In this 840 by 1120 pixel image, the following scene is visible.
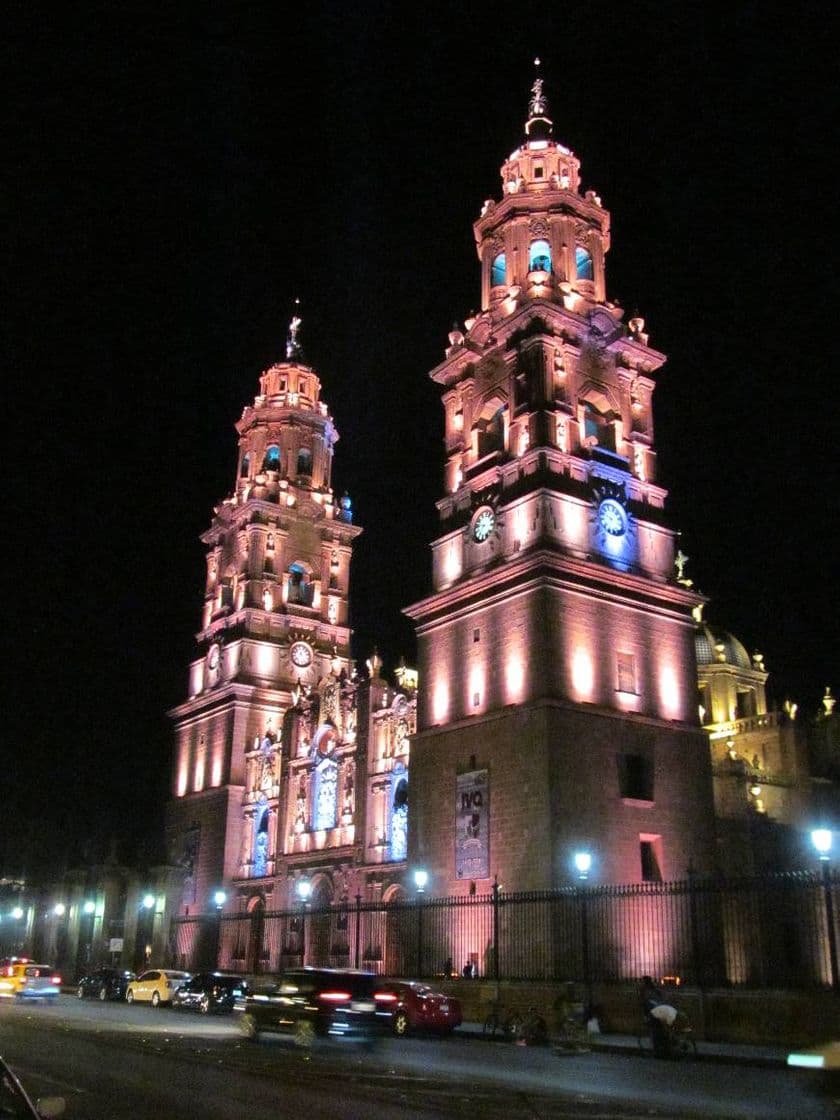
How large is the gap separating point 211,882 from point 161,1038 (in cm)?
3858

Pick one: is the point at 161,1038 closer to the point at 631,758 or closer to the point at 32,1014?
the point at 32,1014

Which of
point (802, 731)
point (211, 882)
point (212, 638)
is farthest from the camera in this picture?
point (212, 638)

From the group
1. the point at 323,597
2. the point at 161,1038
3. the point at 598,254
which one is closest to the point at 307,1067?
the point at 161,1038

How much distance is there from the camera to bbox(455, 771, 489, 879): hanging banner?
40.1m

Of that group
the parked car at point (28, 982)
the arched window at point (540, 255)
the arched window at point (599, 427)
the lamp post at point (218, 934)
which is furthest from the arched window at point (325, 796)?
the arched window at point (540, 255)

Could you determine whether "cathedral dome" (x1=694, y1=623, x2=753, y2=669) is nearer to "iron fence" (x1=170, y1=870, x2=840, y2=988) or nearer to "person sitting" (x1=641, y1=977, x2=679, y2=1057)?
"iron fence" (x1=170, y1=870, x2=840, y2=988)

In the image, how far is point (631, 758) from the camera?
135 ft

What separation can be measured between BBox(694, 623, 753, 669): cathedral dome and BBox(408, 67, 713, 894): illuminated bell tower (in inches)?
890

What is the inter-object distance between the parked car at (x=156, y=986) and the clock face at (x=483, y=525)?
20.0 metres

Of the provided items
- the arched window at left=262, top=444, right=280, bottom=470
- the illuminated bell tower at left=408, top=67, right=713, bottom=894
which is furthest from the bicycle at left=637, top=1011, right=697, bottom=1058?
the arched window at left=262, top=444, right=280, bottom=470

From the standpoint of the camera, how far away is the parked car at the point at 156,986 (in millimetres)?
37656

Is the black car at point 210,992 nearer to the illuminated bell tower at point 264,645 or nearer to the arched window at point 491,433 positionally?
the illuminated bell tower at point 264,645

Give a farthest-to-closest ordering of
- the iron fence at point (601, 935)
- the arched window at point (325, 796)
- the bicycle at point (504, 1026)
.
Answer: the arched window at point (325, 796), the iron fence at point (601, 935), the bicycle at point (504, 1026)

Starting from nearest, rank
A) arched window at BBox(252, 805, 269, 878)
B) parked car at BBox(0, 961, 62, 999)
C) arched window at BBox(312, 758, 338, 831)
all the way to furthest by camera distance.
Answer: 1. parked car at BBox(0, 961, 62, 999)
2. arched window at BBox(312, 758, 338, 831)
3. arched window at BBox(252, 805, 269, 878)
